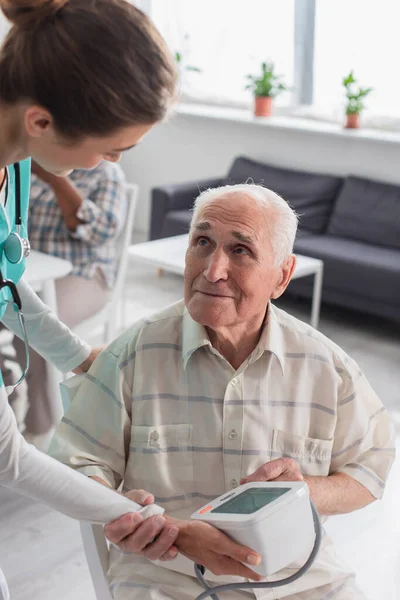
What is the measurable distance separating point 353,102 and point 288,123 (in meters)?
0.47

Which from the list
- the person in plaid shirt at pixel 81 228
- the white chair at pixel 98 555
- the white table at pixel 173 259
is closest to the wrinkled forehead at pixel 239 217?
the white chair at pixel 98 555

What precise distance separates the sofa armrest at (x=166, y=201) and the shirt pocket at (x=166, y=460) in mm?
3739

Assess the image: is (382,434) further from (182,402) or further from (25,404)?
(25,404)

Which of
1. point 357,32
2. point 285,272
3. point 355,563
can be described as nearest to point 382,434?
point 285,272

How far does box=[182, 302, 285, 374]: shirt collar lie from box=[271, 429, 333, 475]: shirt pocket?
0.14 m

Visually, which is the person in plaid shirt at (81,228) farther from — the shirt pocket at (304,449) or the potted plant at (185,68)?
the potted plant at (185,68)

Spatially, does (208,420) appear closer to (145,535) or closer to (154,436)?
(154,436)

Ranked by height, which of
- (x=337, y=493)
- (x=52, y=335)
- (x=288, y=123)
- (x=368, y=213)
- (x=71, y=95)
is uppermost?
(x=71, y=95)

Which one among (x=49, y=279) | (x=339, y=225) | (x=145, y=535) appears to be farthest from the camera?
(x=339, y=225)

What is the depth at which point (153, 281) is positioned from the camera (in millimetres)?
5219

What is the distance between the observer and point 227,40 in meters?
5.86

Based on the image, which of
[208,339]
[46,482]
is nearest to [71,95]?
[46,482]

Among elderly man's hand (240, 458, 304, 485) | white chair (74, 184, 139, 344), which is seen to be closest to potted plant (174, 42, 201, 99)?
white chair (74, 184, 139, 344)

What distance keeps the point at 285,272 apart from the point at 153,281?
11.8 ft
